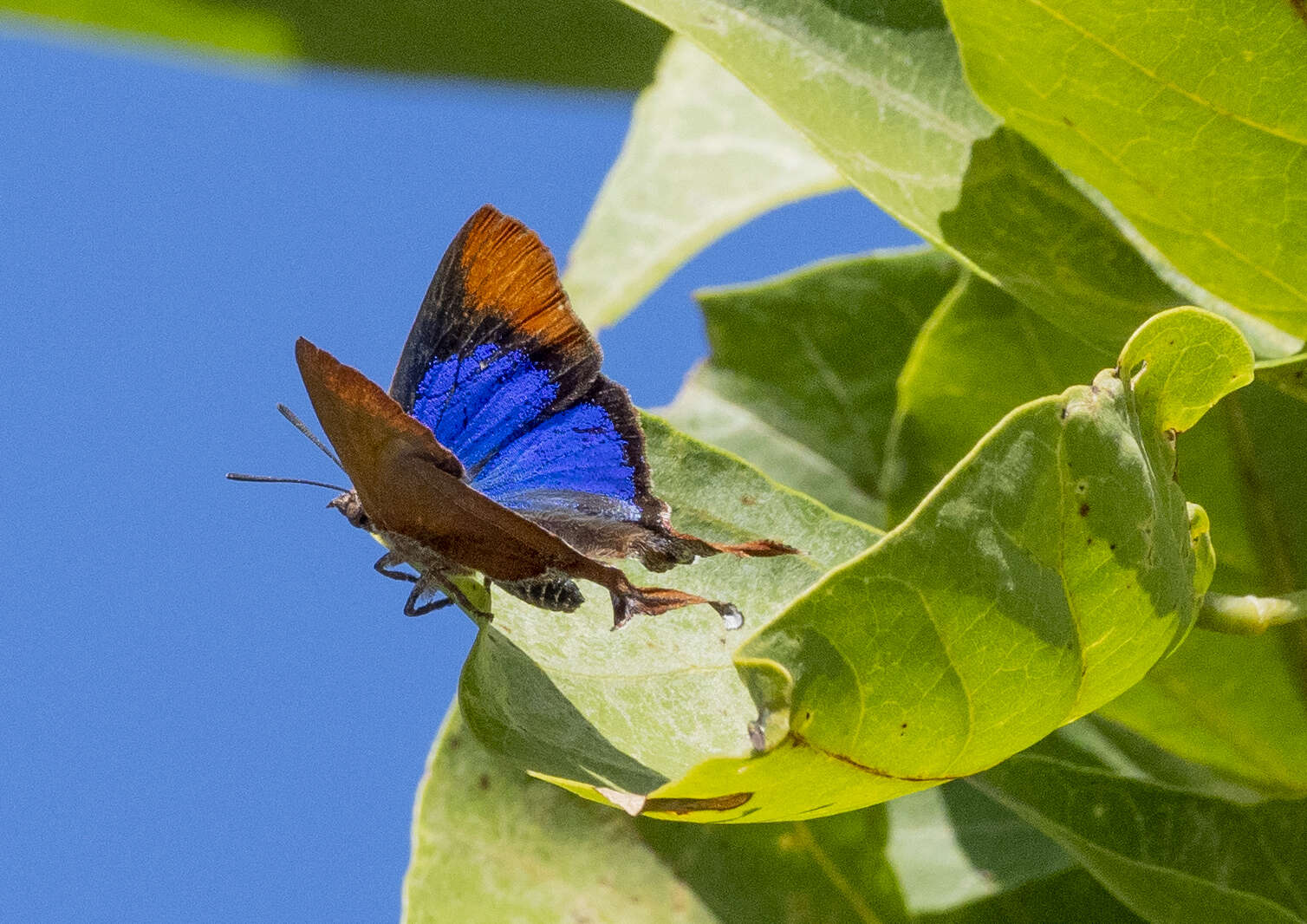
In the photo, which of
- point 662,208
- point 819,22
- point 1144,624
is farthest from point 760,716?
point 662,208

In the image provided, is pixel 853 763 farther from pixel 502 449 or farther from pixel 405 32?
pixel 405 32

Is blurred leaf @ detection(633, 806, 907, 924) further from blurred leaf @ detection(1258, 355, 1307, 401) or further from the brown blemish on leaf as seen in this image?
blurred leaf @ detection(1258, 355, 1307, 401)

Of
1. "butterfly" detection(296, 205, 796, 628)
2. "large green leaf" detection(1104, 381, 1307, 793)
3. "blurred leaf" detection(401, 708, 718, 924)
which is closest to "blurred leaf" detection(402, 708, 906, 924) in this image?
"blurred leaf" detection(401, 708, 718, 924)

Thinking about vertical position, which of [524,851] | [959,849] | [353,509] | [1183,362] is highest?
[1183,362]

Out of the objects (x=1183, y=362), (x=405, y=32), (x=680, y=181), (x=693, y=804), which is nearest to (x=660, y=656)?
(x=693, y=804)

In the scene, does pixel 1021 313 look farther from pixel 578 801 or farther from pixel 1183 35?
pixel 578 801

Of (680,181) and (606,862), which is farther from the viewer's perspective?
(680,181)
